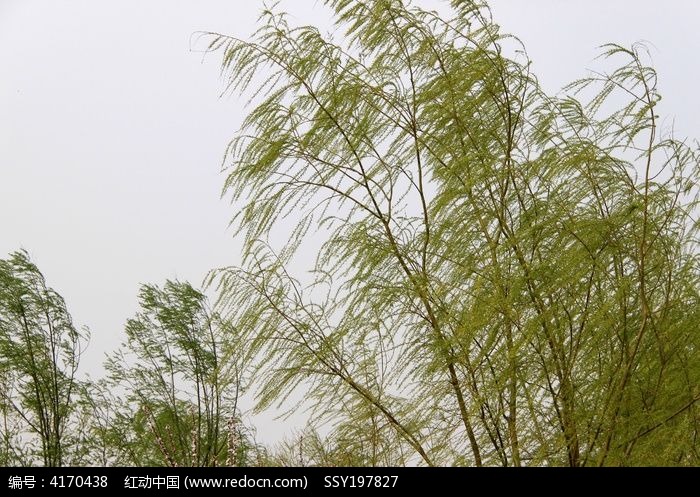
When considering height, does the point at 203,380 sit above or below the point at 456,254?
above

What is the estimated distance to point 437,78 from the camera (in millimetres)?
3912

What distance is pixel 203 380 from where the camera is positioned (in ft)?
27.6

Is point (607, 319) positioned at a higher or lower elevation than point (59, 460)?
lower

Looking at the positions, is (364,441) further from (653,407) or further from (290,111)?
(290,111)

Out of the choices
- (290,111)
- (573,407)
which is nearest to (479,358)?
(573,407)

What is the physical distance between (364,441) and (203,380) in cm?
475

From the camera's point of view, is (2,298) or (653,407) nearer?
(653,407)
